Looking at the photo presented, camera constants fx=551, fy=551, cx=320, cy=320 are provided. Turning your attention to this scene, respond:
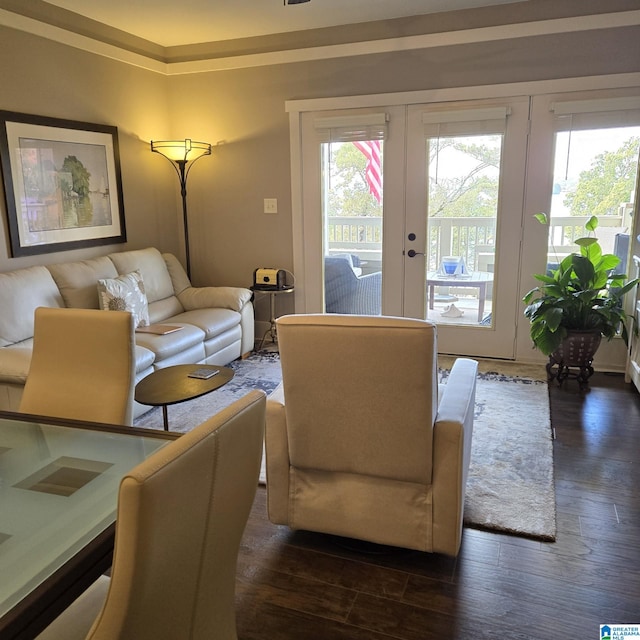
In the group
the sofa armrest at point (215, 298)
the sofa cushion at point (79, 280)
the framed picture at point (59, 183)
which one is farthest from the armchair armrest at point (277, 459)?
the framed picture at point (59, 183)

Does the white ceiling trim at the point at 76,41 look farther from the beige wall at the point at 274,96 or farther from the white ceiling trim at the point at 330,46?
the beige wall at the point at 274,96

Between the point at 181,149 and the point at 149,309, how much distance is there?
4.93ft

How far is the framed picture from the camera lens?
3.69m

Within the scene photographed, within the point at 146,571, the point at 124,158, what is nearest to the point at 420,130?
the point at 124,158

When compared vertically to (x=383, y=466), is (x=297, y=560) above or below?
below

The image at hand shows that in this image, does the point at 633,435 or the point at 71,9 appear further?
the point at 71,9

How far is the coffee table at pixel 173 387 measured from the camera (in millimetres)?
2402

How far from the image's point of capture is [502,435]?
3205mm

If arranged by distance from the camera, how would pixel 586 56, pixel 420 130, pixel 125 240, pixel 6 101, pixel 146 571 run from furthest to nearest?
pixel 125 240, pixel 420 130, pixel 586 56, pixel 6 101, pixel 146 571

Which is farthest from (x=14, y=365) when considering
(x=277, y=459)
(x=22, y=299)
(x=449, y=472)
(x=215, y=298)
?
(x=449, y=472)

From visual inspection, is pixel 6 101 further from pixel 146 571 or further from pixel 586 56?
pixel 586 56

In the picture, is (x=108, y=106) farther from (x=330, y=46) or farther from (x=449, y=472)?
(x=449, y=472)

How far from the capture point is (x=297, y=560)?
85.1 inches

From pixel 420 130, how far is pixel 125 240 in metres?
2.64
